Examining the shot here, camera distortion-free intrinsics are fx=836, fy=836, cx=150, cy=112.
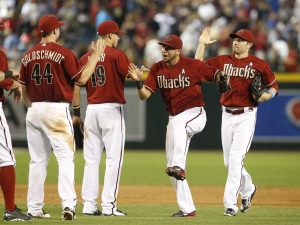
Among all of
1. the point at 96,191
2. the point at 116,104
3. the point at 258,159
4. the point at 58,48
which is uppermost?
the point at 58,48

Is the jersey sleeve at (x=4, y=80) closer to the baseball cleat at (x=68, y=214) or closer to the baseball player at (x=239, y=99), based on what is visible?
the baseball cleat at (x=68, y=214)

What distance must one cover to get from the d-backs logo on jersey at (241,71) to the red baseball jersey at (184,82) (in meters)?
0.47

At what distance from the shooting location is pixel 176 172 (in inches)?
372

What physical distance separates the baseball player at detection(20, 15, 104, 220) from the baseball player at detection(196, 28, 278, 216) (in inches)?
73.1

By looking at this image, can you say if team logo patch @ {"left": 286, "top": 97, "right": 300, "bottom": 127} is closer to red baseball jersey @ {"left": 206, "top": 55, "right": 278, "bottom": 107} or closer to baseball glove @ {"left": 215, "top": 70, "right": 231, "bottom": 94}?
red baseball jersey @ {"left": 206, "top": 55, "right": 278, "bottom": 107}

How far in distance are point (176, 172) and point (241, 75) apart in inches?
65.6

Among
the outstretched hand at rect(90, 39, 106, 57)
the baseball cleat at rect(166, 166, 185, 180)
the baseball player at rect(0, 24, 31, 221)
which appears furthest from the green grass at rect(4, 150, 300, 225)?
the outstretched hand at rect(90, 39, 106, 57)

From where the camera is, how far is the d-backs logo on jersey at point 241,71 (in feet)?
33.9

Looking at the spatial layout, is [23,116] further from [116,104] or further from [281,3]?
[116,104]

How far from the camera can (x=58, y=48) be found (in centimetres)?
923

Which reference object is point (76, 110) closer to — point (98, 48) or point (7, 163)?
point (98, 48)

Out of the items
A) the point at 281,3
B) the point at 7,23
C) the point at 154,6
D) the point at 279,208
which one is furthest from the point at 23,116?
the point at 279,208

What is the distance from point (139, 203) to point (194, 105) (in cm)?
232

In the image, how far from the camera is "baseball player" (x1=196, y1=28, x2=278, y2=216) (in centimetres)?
1019
